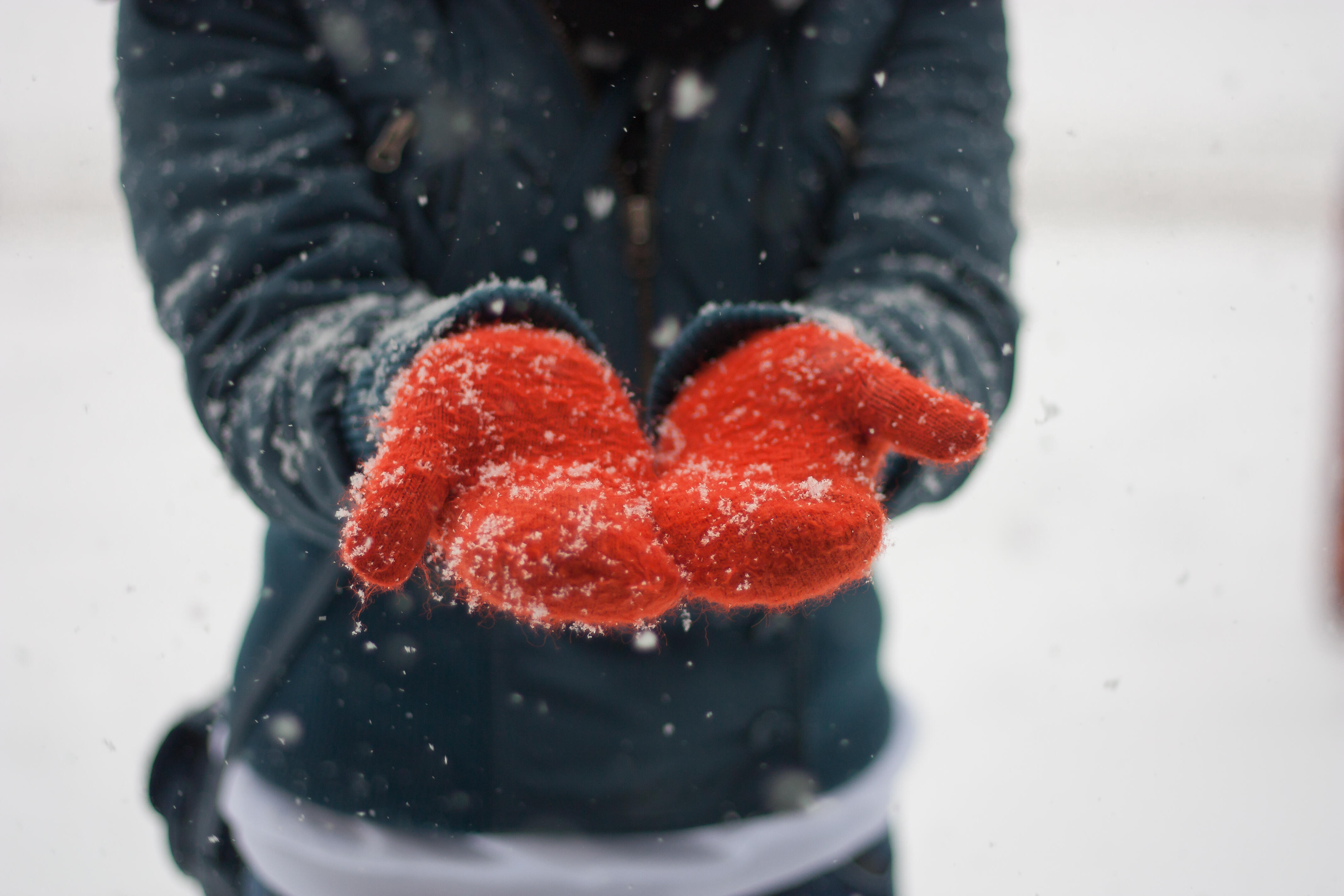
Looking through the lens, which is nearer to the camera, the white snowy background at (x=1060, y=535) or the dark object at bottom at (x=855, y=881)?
the dark object at bottom at (x=855, y=881)

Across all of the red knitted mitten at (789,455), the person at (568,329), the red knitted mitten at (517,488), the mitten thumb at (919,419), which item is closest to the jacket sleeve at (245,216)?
the person at (568,329)

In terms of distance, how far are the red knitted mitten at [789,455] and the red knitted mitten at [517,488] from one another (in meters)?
0.04

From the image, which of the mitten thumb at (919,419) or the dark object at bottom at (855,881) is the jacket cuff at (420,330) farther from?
the dark object at bottom at (855,881)

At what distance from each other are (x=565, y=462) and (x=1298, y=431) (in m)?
4.27

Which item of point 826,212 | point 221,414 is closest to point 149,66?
point 221,414

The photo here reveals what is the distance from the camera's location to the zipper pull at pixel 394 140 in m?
0.82

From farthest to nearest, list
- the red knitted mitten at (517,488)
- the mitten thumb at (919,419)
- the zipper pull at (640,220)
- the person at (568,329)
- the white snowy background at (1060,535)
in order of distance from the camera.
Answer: the white snowy background at (1060,535) < the zipper pull at (640,220) < the person at (568,329) < the mitten thumb at (919,419) < the red knitted mitten at (517,488)

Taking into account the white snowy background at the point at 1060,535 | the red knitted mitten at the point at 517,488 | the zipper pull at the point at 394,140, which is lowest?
the white snowy background at the point at 1060,535

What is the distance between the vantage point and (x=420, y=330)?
65 centimetres

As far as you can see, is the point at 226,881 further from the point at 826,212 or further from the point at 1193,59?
the point at 1193,59

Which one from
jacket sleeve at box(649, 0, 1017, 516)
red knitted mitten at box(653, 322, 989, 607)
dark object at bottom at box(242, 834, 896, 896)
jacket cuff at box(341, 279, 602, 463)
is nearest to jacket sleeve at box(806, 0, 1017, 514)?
jacket sleeve at box(649, 0, 1017, 516)

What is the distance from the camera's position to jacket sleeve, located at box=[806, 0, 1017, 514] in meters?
0.89

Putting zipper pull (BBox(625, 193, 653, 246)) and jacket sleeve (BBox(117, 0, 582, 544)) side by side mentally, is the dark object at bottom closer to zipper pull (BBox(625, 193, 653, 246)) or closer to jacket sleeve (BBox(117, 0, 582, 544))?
jacket sleeve (BBox(117, 0, 582, 544))

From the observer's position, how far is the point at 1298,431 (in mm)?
3703
